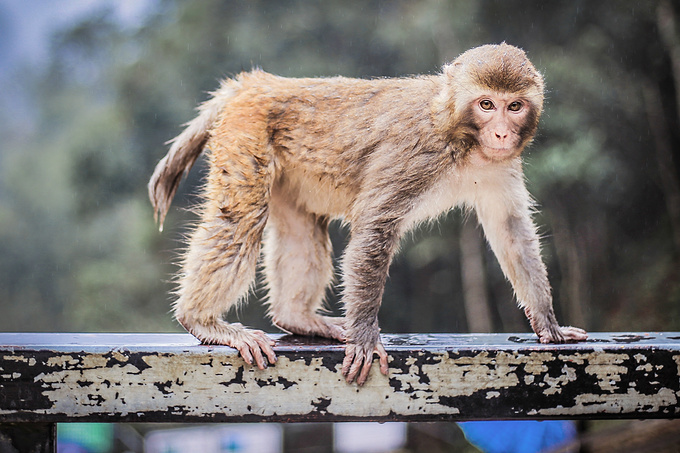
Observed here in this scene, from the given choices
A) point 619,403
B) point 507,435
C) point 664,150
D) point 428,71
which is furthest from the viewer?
point 664,150

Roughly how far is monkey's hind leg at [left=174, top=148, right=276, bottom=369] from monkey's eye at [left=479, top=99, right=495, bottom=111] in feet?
2.69

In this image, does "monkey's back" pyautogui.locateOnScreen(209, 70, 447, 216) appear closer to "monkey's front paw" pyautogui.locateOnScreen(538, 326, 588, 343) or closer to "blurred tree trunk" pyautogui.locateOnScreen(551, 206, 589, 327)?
"monkey's front paw" pyautogui.locateOnScreen(538, 326, 588, 343)

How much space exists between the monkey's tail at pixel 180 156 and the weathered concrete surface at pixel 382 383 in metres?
1.15

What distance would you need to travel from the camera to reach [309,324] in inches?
114

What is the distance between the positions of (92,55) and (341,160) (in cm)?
1308

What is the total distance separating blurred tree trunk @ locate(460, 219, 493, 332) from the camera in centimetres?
1059

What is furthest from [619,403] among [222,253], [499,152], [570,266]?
[570,266]

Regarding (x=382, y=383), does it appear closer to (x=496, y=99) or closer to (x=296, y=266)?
(x=496, y=99)

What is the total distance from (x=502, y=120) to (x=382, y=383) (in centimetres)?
98

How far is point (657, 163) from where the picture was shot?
9383 millimetres

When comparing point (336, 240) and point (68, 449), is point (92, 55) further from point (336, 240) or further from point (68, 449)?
point (68, 449)

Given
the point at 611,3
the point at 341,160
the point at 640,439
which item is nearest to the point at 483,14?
the point at 611,3

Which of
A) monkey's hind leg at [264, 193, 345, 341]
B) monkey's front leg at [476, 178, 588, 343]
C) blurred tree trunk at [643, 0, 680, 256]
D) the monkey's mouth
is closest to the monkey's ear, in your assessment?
the monkey's mouth

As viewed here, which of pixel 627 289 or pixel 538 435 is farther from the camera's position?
pixel 627 289
